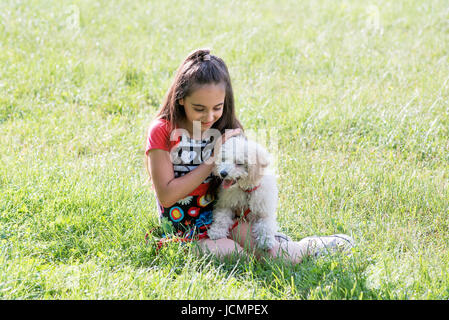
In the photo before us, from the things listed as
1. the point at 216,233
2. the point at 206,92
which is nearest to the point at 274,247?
the point at 216,233

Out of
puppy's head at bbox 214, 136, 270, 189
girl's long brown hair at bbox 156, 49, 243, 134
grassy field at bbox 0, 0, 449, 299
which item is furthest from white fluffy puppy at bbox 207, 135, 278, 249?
girl's long brown hair at bbox 156, 49, 243, 134

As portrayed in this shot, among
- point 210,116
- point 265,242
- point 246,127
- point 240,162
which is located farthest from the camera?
point 246,127

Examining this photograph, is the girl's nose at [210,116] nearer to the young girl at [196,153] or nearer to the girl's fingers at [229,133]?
the young girl at [196,153]

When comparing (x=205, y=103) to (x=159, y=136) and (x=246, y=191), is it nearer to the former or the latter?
(x=159, y=136)

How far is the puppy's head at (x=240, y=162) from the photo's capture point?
109 inches

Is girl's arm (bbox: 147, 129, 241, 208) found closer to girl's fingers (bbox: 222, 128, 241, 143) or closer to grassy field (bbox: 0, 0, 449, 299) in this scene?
girl's fingers (bbox: 222, 128, 241, 143)

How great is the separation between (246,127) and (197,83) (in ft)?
5.96

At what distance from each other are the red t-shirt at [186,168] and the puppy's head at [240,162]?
0.27 m

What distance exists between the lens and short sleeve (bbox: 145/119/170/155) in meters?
2.94

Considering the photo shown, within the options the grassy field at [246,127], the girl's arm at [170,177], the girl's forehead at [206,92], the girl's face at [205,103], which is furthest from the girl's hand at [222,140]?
the grassy field at [246,127]

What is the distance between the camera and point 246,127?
464cm

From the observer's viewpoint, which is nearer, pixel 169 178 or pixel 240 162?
pixel 240 162

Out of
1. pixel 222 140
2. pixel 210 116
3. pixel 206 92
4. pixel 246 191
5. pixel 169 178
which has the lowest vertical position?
pixel 246 191

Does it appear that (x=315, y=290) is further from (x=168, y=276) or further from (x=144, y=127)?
(x=144, y=127)
